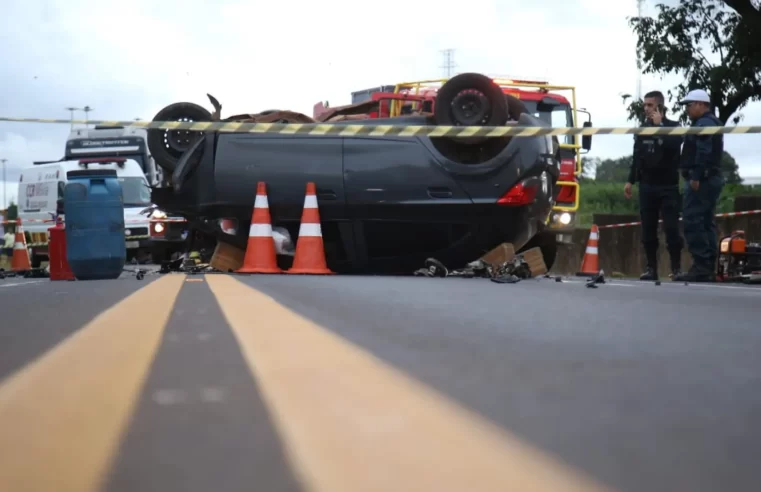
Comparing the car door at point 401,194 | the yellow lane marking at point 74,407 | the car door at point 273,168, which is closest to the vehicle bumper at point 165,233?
the car door at point 273,168

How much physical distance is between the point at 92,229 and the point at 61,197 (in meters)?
12.0

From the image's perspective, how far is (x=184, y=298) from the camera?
754 cm

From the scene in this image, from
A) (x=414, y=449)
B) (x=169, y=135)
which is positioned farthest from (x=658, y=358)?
(x=169, y=135)

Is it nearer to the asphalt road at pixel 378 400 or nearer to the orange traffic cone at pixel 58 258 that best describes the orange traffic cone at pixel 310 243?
the orange traffic cone at pixel 58 258

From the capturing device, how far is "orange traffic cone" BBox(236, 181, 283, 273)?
38.7ft

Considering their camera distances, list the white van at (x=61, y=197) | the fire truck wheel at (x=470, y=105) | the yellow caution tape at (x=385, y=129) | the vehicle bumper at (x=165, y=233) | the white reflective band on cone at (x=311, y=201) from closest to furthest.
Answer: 1. the yellow caution tape at (x=385, y=129)
2. the fire truck wheel at (x=470, y=105)
3. the white reflective band on cone at (x=311, y=201)
4. the vehicle bumper at (x=165, y=233)
5. the white van at (x=61, y=197)

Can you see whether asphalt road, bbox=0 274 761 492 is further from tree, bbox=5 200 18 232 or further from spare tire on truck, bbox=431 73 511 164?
tree, bbox=5 200 18 232

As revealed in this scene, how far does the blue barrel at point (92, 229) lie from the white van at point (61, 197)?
35.7 feet

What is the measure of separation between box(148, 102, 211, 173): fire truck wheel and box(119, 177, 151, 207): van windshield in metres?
12.1

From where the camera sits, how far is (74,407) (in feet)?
10.4

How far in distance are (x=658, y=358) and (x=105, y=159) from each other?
21800 millimetres

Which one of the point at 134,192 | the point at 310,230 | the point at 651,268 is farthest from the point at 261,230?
the point at 134,192

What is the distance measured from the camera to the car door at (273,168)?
1181 cm

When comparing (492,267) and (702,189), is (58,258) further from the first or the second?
(702,189)
